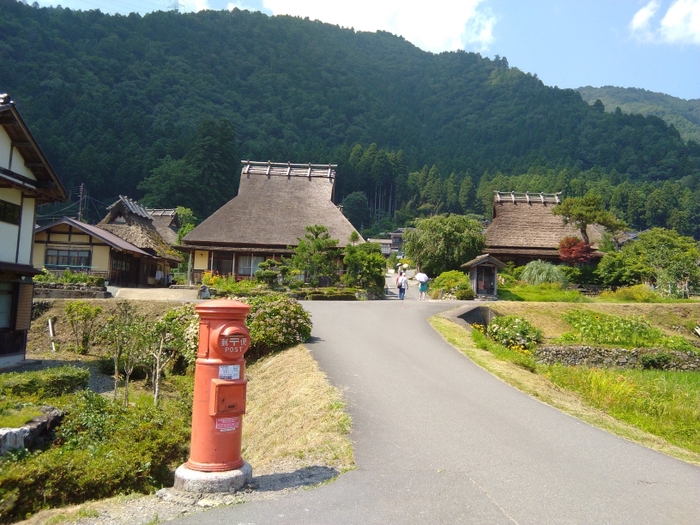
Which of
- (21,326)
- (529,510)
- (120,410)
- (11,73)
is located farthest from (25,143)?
(11,73)

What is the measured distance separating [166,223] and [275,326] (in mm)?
40461

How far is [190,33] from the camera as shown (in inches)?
4272

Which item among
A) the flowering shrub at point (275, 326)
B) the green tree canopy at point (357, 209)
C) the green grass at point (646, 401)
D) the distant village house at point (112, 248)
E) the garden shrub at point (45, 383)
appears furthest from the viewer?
the green tree canopy at point (357, 209)

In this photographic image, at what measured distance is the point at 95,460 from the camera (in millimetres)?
6281

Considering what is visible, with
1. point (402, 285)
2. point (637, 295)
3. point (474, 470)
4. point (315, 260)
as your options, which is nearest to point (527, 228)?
point (637, 295)

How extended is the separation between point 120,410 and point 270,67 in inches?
4427

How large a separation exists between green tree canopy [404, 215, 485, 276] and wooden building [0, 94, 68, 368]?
22.4 meters

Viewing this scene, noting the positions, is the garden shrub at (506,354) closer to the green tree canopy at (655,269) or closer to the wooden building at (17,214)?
the wooden building at (17,214)

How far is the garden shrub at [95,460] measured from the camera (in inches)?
219

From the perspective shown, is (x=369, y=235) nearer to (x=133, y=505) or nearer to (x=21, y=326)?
(x=21, y=326)

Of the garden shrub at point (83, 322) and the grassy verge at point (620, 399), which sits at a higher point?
the garden shrub at point (83, 322)

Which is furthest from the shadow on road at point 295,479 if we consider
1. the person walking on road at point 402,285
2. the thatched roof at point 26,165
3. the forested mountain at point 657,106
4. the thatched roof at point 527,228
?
the forested mountain at point 657,106

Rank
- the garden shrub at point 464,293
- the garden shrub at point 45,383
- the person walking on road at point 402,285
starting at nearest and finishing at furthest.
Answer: the garden shrub at point 45,383
the person walking on road at point 402,285
the garden shrub at point 464,293

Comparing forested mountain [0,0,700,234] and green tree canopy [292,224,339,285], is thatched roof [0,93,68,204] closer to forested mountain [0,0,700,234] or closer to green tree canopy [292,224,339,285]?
green tree canopy [292,224,339,285]
